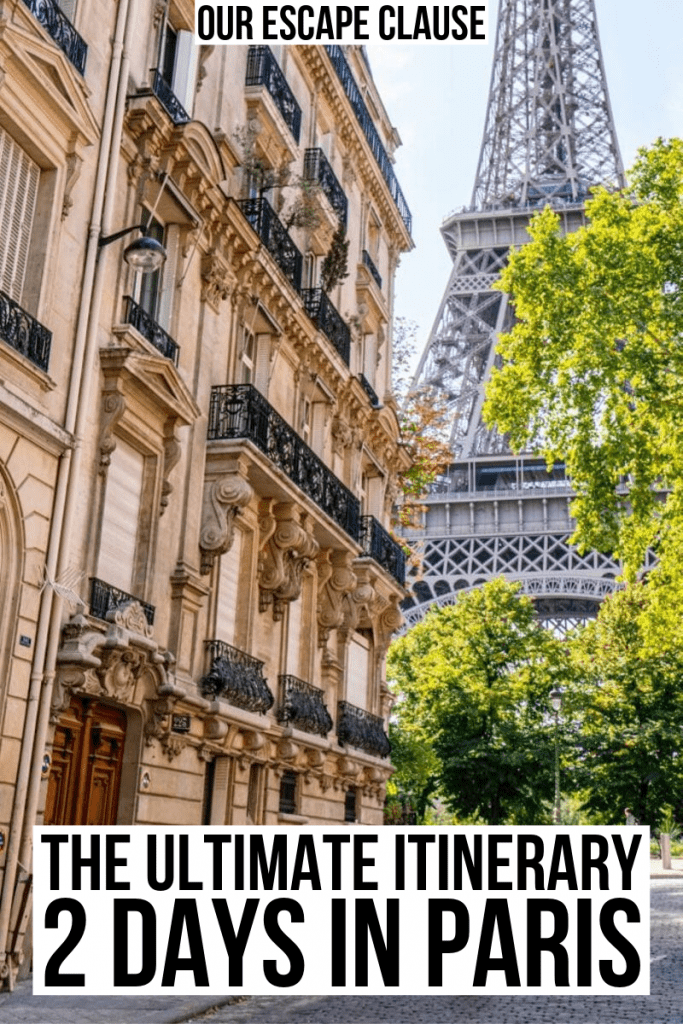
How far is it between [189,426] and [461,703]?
2703cm

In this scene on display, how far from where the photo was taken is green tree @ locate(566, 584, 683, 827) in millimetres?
44062

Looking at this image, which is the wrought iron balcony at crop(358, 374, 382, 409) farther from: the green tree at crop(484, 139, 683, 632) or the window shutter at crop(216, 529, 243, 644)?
the window shutter at crop(216, 529, 243, 644)

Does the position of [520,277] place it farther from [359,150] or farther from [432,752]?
[432,752]

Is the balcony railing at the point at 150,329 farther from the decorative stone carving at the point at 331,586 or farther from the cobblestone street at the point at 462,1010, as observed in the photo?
the cobblestone street at the point at 462,1010

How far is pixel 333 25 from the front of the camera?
16484mm

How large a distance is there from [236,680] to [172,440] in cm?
395

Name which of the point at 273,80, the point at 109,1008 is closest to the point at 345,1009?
the point at 109,1008

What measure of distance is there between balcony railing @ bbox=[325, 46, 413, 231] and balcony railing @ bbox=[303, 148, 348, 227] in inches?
100


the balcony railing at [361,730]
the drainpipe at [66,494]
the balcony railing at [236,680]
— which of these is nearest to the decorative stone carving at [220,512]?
the balcony railing at [236,680]

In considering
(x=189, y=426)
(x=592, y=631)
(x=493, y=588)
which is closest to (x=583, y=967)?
(x=189, y=426)

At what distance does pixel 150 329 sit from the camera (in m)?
16.3

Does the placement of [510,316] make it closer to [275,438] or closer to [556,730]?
[556,730]

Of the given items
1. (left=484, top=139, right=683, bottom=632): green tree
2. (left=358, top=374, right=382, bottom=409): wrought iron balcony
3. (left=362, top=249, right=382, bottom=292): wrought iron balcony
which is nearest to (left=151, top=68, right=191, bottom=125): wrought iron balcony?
(left=484, top=139, right=683, bottom=632): green tree

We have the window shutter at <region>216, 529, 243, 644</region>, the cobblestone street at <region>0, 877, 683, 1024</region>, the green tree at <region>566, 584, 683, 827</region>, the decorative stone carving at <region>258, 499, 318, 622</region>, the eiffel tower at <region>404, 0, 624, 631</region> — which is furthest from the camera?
the eiffel tower at <region>404, 0, 624, 631</region>
